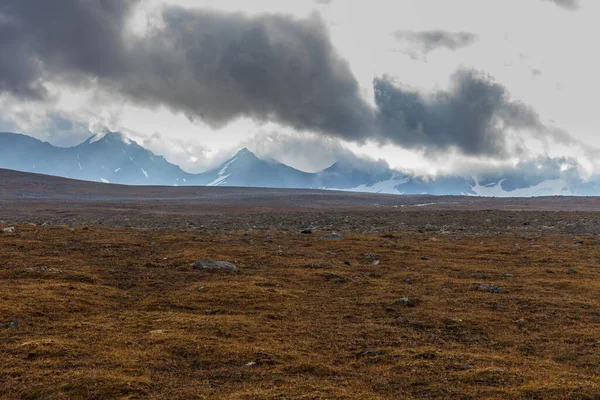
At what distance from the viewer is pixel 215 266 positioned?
22391 millimetres

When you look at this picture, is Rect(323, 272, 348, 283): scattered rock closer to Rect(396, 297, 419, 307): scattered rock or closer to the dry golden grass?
the dry golden grass

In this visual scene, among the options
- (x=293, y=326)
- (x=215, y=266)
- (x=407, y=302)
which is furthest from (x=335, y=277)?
(x=293, y=326)

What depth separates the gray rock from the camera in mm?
22125

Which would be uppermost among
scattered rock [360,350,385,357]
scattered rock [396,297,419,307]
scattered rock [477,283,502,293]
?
scattered rock [477,283,502,293]

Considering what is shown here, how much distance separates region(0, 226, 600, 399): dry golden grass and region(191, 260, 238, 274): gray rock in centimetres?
57

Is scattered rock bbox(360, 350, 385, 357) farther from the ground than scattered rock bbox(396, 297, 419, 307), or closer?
closer

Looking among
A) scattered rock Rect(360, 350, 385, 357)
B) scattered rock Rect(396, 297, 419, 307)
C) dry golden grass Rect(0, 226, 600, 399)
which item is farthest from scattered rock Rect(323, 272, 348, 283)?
scattered rock Rect(360, 350, 385, 357)

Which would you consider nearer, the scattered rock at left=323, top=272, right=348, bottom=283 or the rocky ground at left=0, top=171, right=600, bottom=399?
the rocky ground at left=0, top=171, right=600, bottom=399

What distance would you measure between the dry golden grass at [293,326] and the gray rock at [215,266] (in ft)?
1.87

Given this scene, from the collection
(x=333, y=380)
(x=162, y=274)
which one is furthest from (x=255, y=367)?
(x=162, y=274)

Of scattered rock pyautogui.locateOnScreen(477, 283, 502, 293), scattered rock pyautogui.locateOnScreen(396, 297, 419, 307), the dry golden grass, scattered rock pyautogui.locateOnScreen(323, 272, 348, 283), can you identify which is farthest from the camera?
scattered rock pyautogui.locateOnScreen(323, 272, 348, 283)

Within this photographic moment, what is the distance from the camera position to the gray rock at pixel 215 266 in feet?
72.6

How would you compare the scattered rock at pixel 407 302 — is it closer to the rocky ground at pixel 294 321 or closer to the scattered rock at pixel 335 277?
the rocky ground at pixel 294 321

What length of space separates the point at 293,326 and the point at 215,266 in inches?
361
